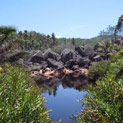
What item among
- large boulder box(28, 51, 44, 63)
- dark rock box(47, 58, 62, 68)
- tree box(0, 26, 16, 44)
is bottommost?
dark rock box(47, 58, 62, 68)

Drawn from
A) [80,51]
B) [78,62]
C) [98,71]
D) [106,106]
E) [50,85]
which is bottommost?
[50,85]

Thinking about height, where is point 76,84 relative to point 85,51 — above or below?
below

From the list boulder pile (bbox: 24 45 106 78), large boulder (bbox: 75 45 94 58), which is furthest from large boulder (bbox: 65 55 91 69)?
large boulder (bbox: 75 45 94 58)

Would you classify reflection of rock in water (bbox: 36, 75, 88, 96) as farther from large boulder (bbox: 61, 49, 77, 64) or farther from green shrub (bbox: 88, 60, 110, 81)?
large boulder (bbox: 61, 49, 77, 64)

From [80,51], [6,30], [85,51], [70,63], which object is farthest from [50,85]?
[80,51]

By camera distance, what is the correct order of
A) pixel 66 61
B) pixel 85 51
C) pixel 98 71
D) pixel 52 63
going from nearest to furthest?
1. pixel 98 71
2. pixel 52 63
3. pixel 66 61
4. pixel 85 51

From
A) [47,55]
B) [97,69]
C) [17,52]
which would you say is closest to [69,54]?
[47,55]

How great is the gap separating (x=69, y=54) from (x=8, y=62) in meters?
36.2

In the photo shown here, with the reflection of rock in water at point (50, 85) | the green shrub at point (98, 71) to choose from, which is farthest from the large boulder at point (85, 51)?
the reflection of rock in water at point (50, 85)

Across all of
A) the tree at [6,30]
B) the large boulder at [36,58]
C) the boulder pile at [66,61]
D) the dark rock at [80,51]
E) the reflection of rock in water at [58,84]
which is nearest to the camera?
the tree at [6,30]

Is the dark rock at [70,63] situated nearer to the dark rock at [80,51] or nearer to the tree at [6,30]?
the dark rock at [80,51]

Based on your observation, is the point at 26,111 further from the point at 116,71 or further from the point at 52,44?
the point at 52,44

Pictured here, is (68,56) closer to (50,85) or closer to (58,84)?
(58,84)

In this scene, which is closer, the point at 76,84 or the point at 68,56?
the point at 76,84
